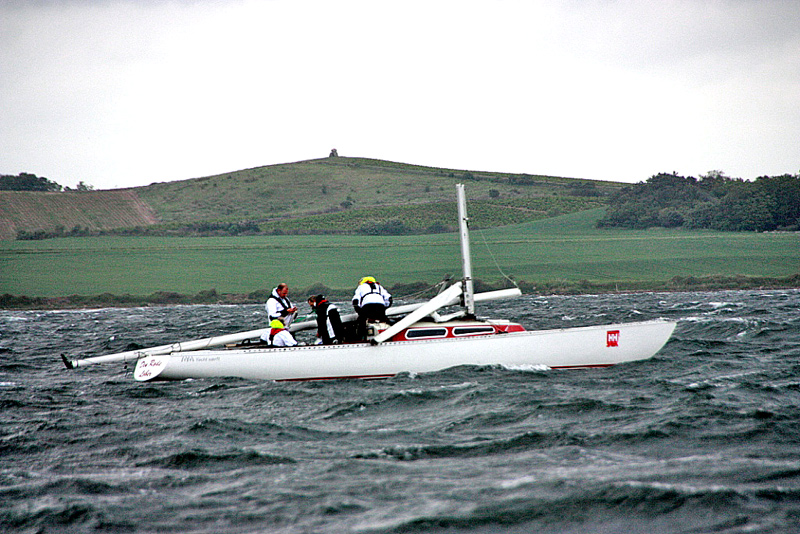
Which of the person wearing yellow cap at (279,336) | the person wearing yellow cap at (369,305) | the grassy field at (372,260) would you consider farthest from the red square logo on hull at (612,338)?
the grassy field at (372,260)

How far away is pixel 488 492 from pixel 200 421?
5955 mm

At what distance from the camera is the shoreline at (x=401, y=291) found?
2292 inches

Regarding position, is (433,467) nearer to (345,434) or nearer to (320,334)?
(345,434)

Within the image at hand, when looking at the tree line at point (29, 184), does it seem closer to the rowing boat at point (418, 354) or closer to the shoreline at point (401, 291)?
the shoreline at point (401, 291)

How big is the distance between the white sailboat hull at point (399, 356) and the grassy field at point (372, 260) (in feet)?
150

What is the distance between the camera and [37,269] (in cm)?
7619

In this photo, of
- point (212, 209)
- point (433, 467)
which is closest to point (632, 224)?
point (212, 209)

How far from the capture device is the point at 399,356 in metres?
16.1

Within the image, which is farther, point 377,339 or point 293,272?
point 293,272

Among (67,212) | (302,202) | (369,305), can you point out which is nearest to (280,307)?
(369,305)

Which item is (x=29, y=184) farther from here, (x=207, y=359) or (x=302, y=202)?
(x=207, y=359)

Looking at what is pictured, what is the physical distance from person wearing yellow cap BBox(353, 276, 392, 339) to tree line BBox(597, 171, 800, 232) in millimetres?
86932

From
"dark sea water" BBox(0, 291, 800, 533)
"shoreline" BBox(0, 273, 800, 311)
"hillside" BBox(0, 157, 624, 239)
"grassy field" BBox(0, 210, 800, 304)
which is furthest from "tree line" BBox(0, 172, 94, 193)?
"dark sea water" BBox(0, 291, 800, 533)

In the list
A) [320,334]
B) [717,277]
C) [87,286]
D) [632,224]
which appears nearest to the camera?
[320,334]
